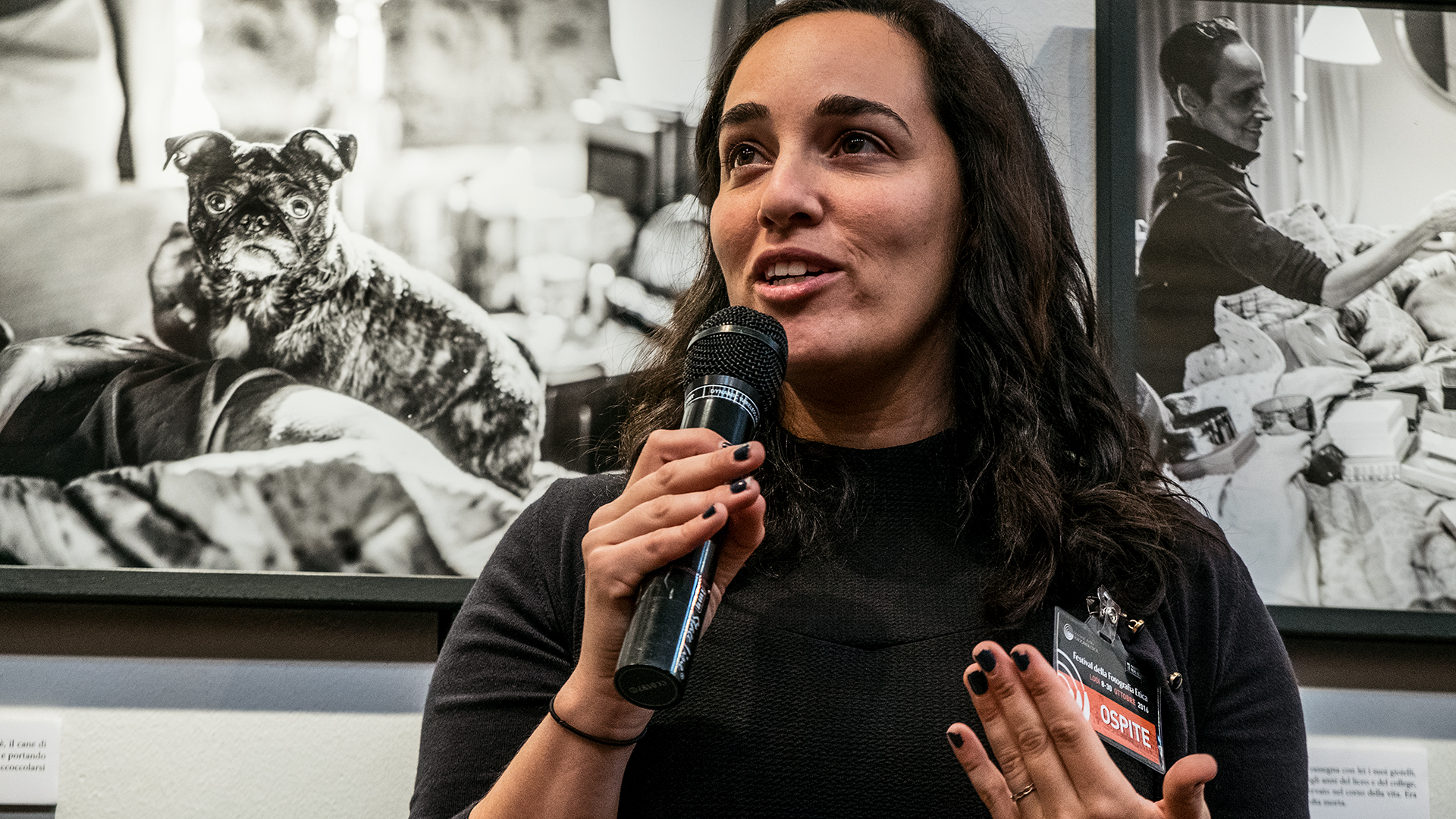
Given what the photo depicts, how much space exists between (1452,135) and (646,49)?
3.88 feet

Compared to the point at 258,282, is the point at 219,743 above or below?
below

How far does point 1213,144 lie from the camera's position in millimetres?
1526

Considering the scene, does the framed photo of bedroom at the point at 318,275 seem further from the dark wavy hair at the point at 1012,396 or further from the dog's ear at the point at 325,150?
the dark wavy hair at the point at 1012,396

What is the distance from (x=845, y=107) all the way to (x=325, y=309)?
787 millimetres

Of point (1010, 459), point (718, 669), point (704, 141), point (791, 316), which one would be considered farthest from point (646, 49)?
point (718, 669)

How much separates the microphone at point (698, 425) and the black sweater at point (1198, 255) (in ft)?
2.79

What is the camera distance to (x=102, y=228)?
142 centimetres

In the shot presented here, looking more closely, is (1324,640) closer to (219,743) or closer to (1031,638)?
(1031,638)

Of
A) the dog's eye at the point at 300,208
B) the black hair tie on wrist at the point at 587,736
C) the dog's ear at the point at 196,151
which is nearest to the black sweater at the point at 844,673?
the black hair tie on wrist at the point at 587,736

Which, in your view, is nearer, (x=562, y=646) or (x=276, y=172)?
(x=562, y=646)

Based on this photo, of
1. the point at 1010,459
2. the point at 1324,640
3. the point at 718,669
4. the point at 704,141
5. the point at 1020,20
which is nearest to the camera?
the point at 718,669

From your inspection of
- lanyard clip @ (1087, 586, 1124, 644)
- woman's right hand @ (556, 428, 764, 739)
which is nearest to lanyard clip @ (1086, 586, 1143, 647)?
lanyard clip @ (1087, 586, 1124, 644)

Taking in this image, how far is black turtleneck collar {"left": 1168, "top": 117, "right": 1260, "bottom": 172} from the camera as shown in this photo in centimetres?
153

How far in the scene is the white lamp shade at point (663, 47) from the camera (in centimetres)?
149
